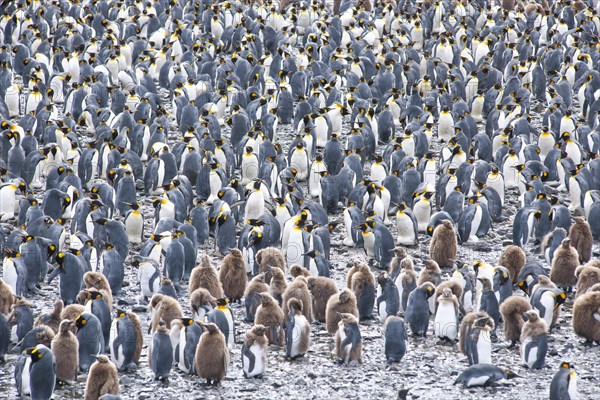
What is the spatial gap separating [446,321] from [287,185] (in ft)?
14.9

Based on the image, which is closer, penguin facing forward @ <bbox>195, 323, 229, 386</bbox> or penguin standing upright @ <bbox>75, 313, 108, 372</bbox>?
penguin facing forward @ <bbox>195, 323, 229, 386</bbox>

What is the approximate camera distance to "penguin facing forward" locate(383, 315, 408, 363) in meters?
10.8

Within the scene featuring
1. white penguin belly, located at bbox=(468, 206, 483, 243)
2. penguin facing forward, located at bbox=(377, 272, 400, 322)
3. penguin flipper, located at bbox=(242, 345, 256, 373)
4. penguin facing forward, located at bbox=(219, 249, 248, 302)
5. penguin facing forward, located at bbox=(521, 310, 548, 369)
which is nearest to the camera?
penguin flipper, located at bbox=(242, 345, 256, 373)

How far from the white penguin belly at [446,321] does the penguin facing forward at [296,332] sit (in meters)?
1.45

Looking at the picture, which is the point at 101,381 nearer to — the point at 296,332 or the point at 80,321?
the point at 80,321

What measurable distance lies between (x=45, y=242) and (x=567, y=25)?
55.3 feet

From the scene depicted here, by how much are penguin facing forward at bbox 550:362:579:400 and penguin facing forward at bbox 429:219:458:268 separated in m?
3.63

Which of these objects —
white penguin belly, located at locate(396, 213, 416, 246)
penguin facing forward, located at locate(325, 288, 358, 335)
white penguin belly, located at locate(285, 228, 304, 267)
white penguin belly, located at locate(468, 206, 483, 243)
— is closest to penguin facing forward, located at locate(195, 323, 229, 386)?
penguin facing forward, located at locate(325, 288, 358, 335)

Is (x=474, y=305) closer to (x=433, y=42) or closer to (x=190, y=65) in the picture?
(x=190, y=65)

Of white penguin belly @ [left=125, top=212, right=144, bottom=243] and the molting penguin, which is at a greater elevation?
white penguin belly @ [left=125, top=212, right=144, bottom=243]

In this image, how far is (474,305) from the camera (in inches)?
486

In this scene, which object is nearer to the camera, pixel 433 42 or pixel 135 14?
pixel 433 42

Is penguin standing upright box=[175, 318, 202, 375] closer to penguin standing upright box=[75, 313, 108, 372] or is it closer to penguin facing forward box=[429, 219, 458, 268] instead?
penguin standing upright box=[75, 313, 108, 372]

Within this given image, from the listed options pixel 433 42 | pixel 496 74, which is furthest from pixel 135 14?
pixel 496 74
